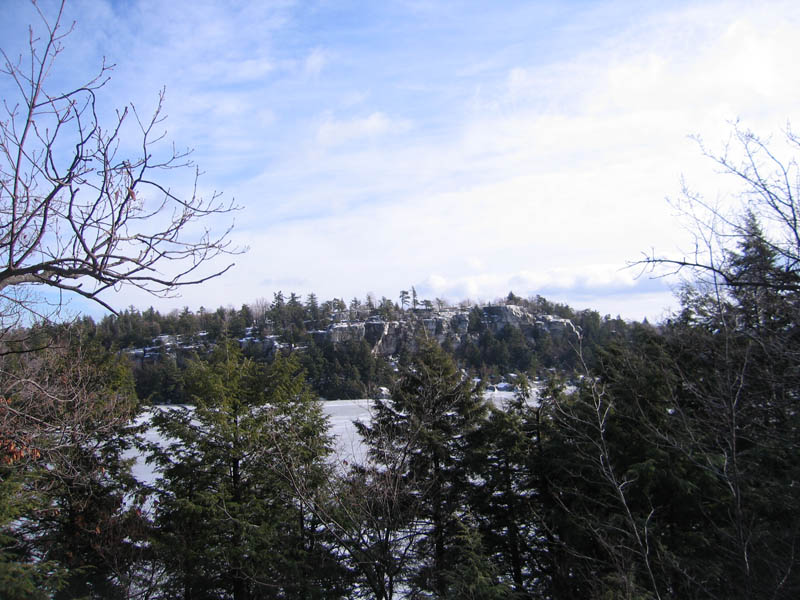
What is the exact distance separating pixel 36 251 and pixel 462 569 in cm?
674

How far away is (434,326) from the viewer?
69.8m

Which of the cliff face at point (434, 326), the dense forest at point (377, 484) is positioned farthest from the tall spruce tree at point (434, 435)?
the cliff face at point (434, 326)

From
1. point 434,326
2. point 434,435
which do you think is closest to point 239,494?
point 434,435

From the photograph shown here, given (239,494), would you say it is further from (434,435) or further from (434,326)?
(434,326)

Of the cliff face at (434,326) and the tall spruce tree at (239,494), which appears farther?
the cliff face at (434,326)

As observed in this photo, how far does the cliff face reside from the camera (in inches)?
2490

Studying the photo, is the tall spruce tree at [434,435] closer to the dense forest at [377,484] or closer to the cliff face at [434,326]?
the dense forest at [377,484]

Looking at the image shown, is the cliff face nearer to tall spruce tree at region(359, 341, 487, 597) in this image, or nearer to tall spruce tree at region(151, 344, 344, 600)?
tall spruce tree at region(359, 341, 487, 597)

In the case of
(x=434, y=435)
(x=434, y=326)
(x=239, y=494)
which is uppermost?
(x=434, y=326)

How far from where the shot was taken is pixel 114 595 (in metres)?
11.8

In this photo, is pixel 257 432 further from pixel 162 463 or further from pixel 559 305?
pixel 559 305

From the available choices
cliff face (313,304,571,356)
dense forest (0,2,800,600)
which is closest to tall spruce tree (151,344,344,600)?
dense forest (0,2,800,600)

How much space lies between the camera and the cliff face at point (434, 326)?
63250mm

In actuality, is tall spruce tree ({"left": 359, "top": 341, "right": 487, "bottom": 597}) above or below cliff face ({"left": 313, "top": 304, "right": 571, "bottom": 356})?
below
